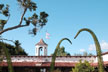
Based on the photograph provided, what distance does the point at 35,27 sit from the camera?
1125 inches

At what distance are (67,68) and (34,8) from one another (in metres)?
10.0

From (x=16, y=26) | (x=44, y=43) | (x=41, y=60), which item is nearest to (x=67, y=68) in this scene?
(x=41, y=60)

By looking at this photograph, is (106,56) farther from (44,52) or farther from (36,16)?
(36,16)

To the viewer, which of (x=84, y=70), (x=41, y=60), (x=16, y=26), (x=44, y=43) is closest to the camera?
(x=84, y=70)

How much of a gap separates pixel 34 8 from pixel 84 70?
10.6 metres

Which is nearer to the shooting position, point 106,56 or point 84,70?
point 84,70

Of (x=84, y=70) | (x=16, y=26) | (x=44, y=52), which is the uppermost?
(x=16, y=26)

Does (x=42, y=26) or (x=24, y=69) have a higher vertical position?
(x=42, y=26)

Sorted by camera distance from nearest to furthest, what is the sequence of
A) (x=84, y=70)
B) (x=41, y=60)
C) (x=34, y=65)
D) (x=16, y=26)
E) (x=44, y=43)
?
(x=84, y=70), (x=16, y=26), (x=34, y=65), (x=41, y=60), (x=44, y=43)

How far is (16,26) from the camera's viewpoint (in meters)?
27.2

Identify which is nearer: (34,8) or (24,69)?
(34,8)

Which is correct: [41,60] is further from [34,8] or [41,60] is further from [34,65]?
[34,8]

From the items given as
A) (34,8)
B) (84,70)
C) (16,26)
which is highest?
(34,8)

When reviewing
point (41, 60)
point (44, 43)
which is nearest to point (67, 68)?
point (41, 60)
